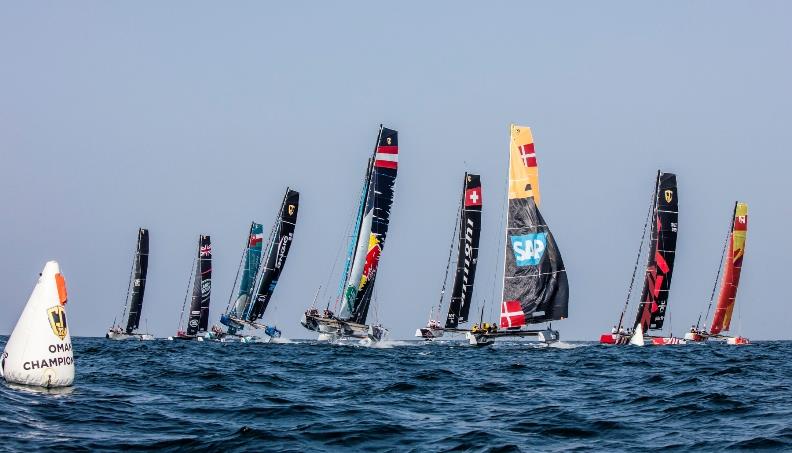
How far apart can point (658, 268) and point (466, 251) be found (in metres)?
12.9

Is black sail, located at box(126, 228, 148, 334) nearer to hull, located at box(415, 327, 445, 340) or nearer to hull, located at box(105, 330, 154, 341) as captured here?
hull, located at box(105, 330, 154, 341)

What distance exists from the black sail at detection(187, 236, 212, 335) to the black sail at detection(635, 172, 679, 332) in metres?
41.2

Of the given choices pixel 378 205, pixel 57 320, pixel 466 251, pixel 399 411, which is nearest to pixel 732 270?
pixel 466 251

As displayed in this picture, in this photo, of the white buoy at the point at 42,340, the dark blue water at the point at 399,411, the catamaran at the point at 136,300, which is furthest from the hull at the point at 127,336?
the white buoy at the point at 42,340

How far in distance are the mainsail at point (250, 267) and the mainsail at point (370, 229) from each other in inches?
918

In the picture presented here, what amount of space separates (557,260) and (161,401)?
32.8 metres

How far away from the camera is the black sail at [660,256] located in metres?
61.1

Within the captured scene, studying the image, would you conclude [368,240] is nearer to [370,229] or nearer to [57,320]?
[370,229]

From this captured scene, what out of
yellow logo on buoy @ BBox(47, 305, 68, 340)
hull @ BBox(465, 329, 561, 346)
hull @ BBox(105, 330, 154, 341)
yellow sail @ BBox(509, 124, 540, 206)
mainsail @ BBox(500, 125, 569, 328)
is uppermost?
yellow sail @ BBox(509, 124, 540, 206)

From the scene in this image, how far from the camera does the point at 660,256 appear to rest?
6184cm

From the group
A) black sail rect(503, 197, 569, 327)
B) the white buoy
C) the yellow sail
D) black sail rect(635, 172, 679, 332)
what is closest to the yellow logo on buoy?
the white buoy

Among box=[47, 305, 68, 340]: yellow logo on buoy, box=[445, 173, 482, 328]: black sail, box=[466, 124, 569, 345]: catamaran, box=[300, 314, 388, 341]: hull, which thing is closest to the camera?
box=[47, 305, 68, 340]: yellow logo on buoy

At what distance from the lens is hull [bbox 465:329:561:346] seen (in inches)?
1906

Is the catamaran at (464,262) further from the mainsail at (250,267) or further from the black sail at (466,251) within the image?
the mainsail at (250,267)
